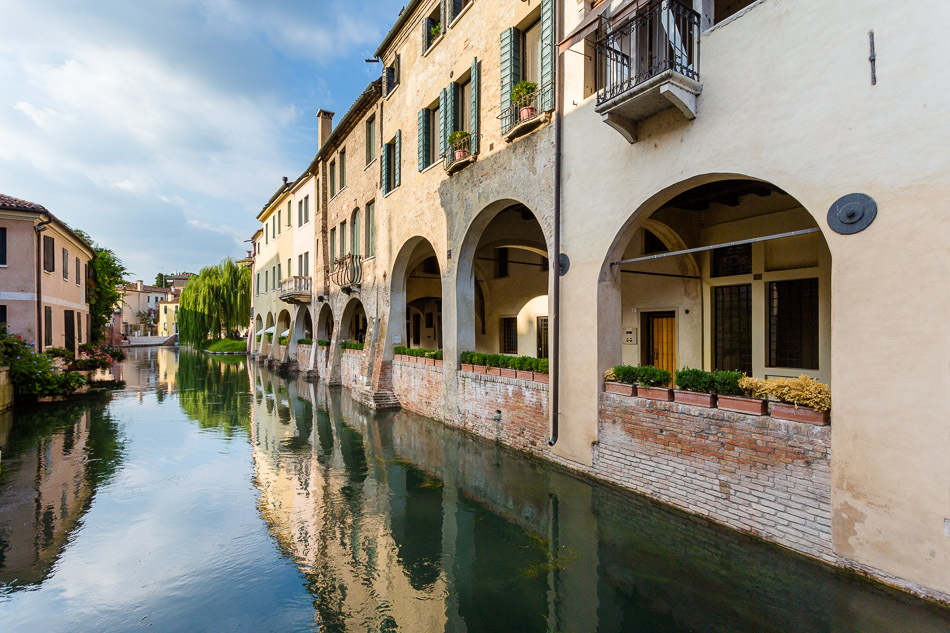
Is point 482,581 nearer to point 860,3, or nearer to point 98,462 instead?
point 860,3

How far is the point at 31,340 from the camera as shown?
16203 millimetres

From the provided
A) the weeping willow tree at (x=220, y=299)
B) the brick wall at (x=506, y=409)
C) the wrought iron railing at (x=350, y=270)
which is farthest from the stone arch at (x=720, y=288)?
the weeping willow tree at (x=220, y=299)

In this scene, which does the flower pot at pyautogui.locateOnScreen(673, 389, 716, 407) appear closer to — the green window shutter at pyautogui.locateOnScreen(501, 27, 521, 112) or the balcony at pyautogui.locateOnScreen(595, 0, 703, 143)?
the balcony at pyautogui.locateOnScreen(595, 0, 703, 143)

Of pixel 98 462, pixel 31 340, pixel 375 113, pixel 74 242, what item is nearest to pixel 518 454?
pixel 98 462

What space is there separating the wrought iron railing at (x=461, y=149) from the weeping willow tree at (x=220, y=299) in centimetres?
3481

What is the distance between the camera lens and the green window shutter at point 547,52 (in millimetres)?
8637

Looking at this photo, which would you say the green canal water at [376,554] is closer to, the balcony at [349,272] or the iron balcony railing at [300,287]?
the balcony at [349,272]

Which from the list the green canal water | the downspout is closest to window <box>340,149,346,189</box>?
the green canal water

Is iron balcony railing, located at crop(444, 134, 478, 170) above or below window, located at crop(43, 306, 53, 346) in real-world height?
above

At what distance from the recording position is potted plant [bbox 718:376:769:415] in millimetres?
5547

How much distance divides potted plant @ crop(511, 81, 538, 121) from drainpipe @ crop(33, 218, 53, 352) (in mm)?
16637

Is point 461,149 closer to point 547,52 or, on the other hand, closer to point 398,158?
point 547,52

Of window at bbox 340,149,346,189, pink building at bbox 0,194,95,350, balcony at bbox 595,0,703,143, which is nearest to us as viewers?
balcony at bbox 595,0,703,143

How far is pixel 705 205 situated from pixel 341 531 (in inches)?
356
